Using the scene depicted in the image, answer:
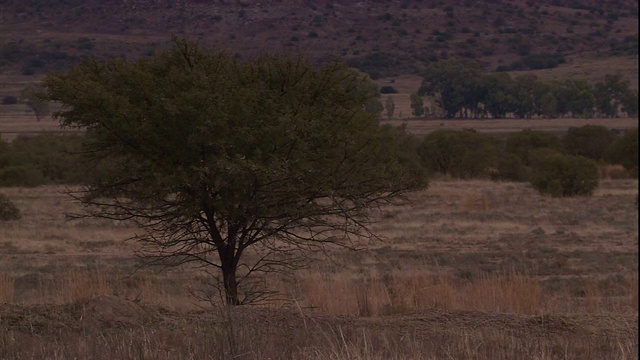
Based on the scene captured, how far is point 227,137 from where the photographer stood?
38.8 ft

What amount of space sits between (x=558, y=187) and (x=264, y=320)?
113 feet

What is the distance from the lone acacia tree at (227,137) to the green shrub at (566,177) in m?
31.0

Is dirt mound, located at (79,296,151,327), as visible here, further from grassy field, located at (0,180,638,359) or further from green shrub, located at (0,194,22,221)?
green shrub, located at (0,194,22,221)

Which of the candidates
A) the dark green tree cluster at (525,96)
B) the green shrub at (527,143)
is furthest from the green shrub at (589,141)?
the dark green tree cluster at (525,96)

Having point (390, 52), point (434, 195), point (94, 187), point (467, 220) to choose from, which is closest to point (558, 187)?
point (434, 195)

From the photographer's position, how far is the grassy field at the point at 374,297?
836 cm

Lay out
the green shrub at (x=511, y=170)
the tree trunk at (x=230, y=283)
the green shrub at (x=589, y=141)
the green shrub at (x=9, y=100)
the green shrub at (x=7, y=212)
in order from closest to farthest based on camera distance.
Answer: the tree trunk at (x=230, y=283) → the green shrub at (x=9, y=100) → the green shrub at (x=7, y=212) → the green shrub at (x=511, y=170) → the green shrub at (x=589, y=141)

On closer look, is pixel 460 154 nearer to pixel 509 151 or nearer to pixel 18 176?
pixel 509 151

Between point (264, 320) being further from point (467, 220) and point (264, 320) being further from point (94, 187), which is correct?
point (467, 220)

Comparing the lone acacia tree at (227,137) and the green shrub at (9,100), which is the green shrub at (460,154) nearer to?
the green shrub at (9,100)

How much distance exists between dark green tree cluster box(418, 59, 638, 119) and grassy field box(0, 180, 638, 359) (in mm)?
53558

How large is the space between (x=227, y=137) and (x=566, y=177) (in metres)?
33.9

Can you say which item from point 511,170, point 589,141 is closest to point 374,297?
point 511,170

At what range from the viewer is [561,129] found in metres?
86.6
